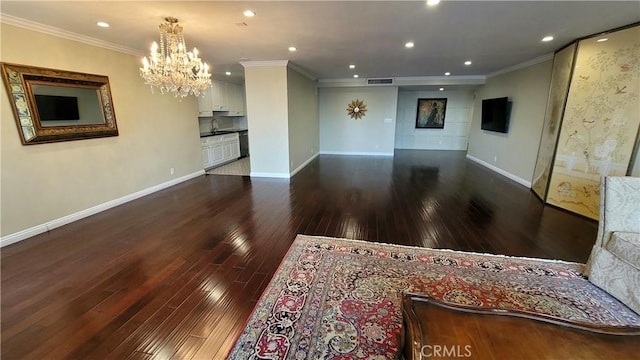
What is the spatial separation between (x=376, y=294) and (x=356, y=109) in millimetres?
7937

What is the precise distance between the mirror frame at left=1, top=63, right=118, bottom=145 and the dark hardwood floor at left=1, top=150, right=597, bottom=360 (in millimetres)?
1206

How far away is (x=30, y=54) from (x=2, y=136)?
106 cm

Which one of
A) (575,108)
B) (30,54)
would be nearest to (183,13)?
(30,54)

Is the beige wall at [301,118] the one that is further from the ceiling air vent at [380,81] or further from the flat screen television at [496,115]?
the flat screen television at [496,115]

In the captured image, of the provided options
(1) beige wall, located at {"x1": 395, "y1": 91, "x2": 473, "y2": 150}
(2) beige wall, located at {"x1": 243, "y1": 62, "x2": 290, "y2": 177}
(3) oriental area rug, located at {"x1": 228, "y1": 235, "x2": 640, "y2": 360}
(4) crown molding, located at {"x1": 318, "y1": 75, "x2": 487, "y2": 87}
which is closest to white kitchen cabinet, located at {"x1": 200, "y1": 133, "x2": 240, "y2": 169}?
(2) beige wall, located at {"x1": 243, "y1": 62, "x2": 290, "y2": 177}

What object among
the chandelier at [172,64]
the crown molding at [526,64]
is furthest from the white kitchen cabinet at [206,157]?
the crown molding at [526,64]

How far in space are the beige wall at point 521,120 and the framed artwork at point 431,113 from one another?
2.90 meters

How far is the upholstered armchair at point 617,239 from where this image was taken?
2.11 metres

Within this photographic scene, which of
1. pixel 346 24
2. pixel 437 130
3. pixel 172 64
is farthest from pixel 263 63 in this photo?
pixel 437 130

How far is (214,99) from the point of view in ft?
24.6

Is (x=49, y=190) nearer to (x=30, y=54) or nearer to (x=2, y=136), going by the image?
(x=2, y=136)

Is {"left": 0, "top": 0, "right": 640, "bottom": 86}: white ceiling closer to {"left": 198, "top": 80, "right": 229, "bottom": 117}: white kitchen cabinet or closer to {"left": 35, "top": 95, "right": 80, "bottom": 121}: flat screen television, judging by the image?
{"left": 35, "top": 95, "right": 80, "bottom": 121}: flat screen television

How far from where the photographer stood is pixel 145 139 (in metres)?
4.84

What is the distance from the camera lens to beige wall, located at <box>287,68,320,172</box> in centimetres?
607
